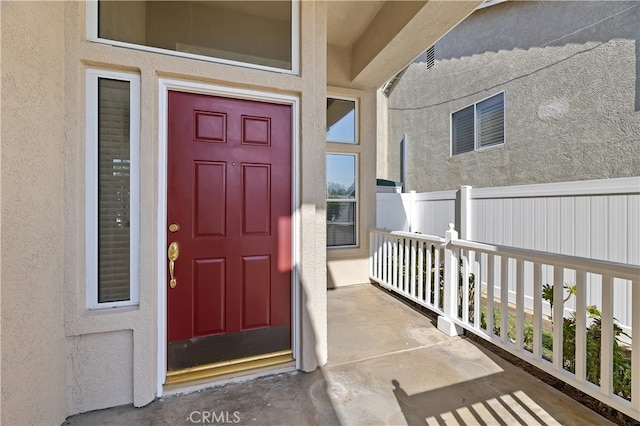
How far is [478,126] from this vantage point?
5.91m

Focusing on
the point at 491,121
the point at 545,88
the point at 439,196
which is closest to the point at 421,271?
the point at 439,196

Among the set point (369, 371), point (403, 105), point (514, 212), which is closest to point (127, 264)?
point (369, 371)

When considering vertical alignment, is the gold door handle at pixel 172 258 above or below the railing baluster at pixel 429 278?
above

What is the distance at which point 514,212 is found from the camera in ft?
12.6

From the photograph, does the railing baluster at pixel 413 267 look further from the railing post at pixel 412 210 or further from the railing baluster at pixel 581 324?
the railing post at pixel 412 210

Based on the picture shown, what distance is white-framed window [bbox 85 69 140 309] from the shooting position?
75.2 inches

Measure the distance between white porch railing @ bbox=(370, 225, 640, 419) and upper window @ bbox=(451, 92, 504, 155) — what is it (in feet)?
9.69

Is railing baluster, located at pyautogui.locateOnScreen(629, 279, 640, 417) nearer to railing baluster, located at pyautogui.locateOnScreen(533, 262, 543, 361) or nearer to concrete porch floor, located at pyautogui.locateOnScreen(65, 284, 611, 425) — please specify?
concrete porch floor, located at pyautogui.locateOnScreen(65, 284, 611, 425)

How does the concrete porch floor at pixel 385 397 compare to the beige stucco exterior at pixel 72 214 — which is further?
the concrete porch floor at pixel 385 397

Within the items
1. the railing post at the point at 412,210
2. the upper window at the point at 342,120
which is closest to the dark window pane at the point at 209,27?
the upper window at the point at 342,120

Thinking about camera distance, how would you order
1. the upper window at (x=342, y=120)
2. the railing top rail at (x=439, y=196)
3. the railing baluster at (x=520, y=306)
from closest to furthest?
the railing baluster at (x=520, y=306) → the upper window at (x=342, y=120) → the railing top rail at (x=439, y=196)

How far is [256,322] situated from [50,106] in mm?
2022

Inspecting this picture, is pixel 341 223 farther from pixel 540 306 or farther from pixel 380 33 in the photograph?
pixel 540 306

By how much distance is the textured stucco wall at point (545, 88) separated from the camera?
366 cm
